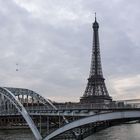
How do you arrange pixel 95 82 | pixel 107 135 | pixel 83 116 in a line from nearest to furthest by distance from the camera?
pixel 83 116
pixel 107 135
pixel 95 82

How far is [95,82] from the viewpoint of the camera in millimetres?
96938

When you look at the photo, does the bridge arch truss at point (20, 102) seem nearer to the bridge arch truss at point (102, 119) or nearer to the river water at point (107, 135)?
the river water at point (107, 135)

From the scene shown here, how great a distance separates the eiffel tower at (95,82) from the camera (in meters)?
88.2


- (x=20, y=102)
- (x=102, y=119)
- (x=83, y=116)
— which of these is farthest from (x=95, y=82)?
(x=102, y=119)

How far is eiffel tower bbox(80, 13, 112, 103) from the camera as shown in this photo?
88250mm

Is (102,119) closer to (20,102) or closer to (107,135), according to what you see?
(20,102)

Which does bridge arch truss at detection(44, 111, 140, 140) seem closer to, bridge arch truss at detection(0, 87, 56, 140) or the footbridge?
the footbridge

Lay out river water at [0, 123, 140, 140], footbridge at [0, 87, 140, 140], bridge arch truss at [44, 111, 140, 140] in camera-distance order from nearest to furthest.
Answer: bridge arch truss at [44, 111, 140, 140]
footbridge at [0, 87, 140, 140]
river water at [0, 123, 140, 140]

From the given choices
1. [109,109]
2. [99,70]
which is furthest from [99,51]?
[109,109]

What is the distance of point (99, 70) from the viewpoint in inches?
4038

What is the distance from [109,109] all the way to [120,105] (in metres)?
1.08

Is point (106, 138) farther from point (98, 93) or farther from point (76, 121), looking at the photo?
point (98, 93)

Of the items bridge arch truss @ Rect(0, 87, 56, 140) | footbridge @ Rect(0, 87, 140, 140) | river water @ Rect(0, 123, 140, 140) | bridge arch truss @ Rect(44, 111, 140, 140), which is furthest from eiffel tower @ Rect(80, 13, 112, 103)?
bridge arch truss @ Rect(44, 111, 140, 140)


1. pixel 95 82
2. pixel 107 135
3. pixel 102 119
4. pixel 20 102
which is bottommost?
pixel 107 135
